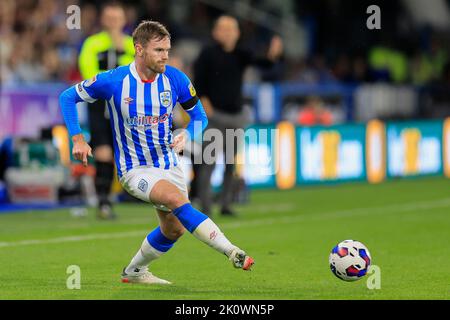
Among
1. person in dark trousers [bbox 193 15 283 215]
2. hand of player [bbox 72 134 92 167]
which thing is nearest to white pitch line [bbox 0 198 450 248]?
person in dark trousers [bbox 193 15 283 215]

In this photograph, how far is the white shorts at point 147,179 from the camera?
7781 mm

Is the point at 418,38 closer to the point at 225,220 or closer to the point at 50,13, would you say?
the point at 50,13

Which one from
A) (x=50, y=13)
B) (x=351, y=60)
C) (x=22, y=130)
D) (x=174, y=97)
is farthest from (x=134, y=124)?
(x=351, y=60)

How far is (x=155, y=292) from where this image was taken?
7590 mm

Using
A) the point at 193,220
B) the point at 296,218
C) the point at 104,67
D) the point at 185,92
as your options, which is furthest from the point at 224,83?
the point at 193,220

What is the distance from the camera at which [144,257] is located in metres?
8.02

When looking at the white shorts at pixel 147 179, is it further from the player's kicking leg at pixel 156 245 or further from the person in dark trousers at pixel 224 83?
the person in dark trousers at pixel 224 83

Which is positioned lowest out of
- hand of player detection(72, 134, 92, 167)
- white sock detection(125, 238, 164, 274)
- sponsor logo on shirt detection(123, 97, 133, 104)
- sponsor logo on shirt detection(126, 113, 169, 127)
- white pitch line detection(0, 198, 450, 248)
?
white pitch line detection(0, 198, 450, 248)

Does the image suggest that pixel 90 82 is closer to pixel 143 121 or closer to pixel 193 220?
pixel 143 121

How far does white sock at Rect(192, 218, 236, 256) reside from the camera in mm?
7477

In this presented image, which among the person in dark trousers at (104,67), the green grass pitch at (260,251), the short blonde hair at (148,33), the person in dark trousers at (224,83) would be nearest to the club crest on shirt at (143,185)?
the green grass pitch at (260,251)

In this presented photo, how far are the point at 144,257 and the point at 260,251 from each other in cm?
228

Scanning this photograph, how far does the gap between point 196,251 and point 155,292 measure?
256cm

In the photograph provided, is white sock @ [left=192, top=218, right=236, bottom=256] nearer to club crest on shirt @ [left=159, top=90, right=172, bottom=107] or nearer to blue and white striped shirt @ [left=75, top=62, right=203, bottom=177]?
blue and white striped shirt @ [left=75, top=62, right=203, bottom=177]
